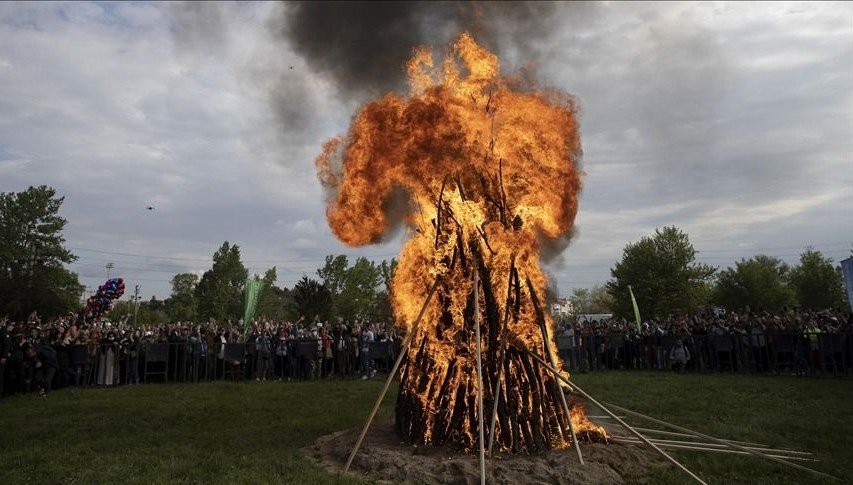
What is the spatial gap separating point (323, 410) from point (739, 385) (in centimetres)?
1148

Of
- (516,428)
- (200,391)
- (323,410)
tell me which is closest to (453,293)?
(516,428)

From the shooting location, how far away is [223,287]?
62656mm

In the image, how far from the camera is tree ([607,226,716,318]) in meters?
55.3

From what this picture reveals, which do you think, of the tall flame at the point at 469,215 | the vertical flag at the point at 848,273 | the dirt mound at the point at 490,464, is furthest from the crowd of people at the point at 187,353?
the vertical flag at the point at 848,273

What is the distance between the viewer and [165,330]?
19688mm

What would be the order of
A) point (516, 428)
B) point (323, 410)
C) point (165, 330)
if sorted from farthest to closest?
point (165, 330)
point (323, 410)
point (516, 428)

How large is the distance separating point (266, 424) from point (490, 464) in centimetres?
541

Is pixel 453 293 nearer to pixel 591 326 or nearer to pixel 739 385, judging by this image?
pixel 739 385

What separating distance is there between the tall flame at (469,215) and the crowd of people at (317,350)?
1087 cm

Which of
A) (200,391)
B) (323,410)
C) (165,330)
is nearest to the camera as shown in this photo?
(323,410)

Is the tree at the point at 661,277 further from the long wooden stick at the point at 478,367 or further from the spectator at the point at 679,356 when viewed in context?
the long wooden stick at the point at 478,367

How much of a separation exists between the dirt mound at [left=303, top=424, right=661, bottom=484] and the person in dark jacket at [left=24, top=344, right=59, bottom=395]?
11051mm

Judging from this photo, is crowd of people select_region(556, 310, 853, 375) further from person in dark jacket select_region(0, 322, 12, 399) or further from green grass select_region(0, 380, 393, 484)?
person in dark jacket select_region(0, 322, 12, 399)

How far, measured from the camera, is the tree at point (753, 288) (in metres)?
57.6
